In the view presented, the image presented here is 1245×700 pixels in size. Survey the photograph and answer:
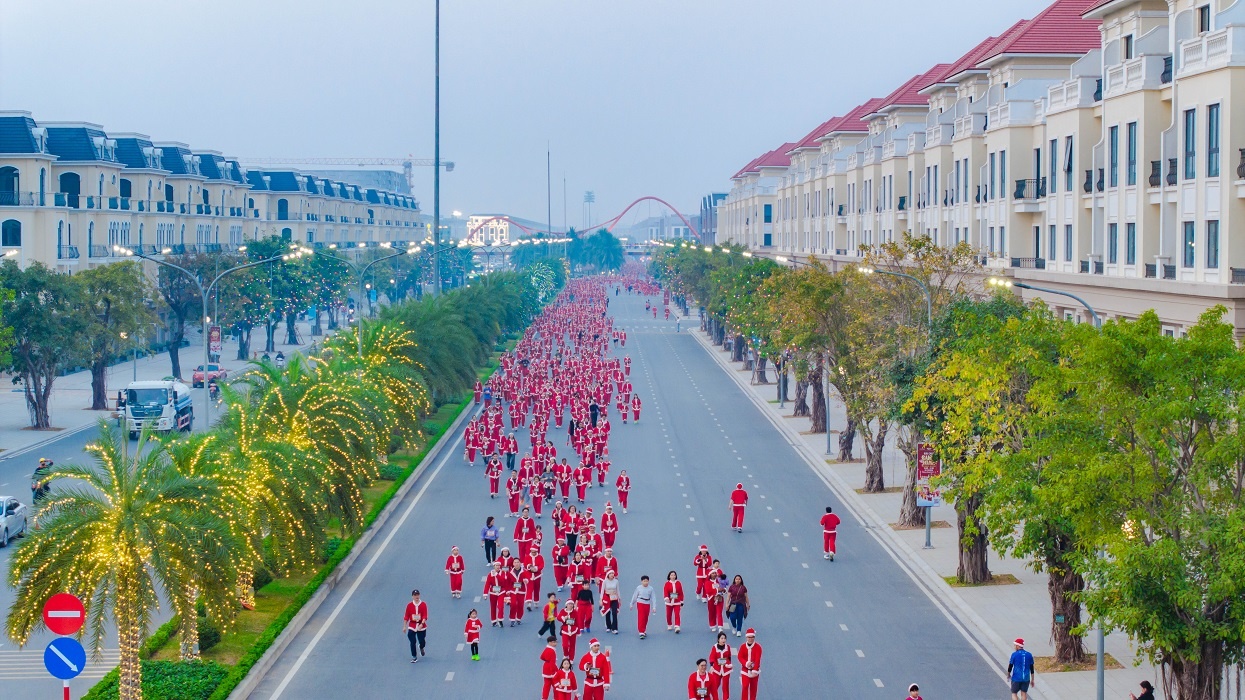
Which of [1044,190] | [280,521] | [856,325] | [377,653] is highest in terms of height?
[1044,190]

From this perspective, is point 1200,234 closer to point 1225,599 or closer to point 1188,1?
point 1188,1

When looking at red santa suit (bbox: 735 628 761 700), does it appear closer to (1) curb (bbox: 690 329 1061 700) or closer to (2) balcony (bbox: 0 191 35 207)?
(1) curb (bbox: 690 329 1061 700)

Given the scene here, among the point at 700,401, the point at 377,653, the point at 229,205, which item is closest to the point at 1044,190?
the point at 700,401

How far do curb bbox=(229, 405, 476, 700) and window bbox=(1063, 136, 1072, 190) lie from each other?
19724 millimetres

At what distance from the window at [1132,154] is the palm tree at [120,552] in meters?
22.9

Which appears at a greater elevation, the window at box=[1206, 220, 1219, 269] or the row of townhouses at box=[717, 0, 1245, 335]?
the row of townhouses at box=[717, 0, 1245, 335]

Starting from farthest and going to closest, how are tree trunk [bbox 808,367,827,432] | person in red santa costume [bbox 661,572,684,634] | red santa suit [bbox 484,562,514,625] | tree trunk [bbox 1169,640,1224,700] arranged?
tree trunk [bbox 808,367,827,432] < red santa suit [bbox 484,562,514,625] < person in red santa costume [bbox 661,572,684,634] < tree trunk [bbox 1169,640,1224,700]

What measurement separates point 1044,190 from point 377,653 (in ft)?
85.7

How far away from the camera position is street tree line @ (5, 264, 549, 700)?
18.7m

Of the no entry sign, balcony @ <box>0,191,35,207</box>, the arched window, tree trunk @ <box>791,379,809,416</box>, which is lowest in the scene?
tree trunk @ <box>791,379,809,416</box>

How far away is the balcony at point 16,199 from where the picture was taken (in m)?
65.6

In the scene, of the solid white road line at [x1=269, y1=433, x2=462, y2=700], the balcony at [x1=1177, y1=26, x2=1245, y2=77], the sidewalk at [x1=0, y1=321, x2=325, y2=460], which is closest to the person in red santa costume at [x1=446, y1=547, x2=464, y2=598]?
the solid white road line at [x1=269, y1=433, x2=462, y2=700]

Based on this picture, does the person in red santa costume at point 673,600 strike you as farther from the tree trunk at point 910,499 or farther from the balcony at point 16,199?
the balcony at point 16,199

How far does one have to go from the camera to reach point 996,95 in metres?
47.4
